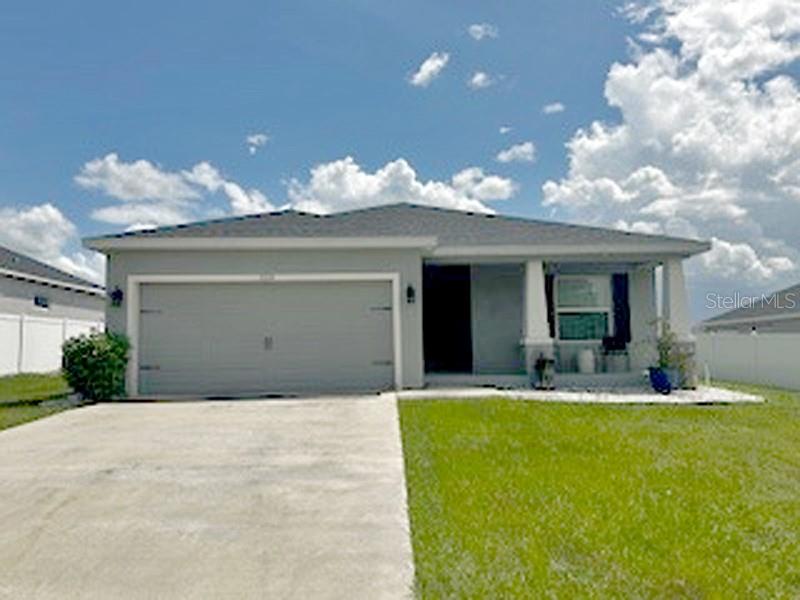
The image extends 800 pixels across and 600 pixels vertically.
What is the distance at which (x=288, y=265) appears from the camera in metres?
12.6

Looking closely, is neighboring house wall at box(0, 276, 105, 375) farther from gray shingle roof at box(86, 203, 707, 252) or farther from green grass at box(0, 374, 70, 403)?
gray shingle roof at box(86, 203, 707, 252)

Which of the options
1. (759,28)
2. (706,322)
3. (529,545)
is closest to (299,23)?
(759,28)

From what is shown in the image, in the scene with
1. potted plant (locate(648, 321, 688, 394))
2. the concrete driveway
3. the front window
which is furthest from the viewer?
the front window

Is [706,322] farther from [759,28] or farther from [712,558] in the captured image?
[712,558]

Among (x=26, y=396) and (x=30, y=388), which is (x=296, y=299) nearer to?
(x=26, y=396)

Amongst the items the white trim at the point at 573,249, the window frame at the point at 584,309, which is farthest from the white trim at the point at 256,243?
the window frame at the point at 584,309

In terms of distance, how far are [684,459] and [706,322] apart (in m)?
29.9

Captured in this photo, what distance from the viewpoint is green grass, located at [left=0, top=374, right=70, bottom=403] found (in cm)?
1300

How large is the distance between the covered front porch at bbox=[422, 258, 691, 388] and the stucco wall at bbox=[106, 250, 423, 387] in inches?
88.2

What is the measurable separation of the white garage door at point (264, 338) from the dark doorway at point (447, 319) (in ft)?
10.3

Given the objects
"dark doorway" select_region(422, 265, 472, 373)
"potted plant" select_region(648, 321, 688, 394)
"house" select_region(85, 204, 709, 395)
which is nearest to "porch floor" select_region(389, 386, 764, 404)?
"potted plant" select_region(648, 321, 688, 394)

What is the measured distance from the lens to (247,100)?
53.1 feet

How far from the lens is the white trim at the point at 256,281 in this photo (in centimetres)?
1230

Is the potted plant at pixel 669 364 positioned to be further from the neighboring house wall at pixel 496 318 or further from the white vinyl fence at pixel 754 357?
the white vinyl fence at pixel 754 357
